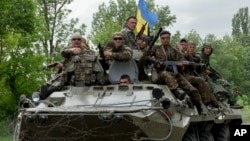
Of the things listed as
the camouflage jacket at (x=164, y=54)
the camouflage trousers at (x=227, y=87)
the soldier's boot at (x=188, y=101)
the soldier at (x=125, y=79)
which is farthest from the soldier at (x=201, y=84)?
the camouflage trousers at (x=227, y=87)

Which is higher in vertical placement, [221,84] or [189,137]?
[221,84]

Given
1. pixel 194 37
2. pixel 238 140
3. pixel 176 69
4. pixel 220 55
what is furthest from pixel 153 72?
pixel 194 37

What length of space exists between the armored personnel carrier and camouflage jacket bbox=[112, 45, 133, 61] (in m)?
0.27

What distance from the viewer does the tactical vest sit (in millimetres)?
14969

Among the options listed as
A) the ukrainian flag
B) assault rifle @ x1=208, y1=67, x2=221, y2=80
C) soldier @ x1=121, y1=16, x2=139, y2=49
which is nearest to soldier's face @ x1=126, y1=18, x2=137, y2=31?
soldier @ x1=121, y1=16, x2=139, y2=49

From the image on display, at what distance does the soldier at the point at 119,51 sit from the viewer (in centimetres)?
1465

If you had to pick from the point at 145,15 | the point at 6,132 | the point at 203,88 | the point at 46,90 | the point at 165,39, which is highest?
the point at 145,15

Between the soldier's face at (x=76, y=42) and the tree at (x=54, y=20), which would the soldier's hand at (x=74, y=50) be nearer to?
the soldier's face at (x=76, y=42)

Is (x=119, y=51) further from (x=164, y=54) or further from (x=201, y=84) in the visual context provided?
(x=201, y=84)

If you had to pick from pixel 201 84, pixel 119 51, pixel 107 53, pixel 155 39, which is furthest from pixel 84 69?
pixel 201 84

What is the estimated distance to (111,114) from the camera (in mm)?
13008

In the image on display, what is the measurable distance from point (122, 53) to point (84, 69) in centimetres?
90

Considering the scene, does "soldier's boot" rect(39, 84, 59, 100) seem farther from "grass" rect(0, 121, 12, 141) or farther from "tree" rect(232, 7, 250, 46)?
"tree" rect(232, 7, 250, 46)

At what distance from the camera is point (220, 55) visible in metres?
77.0
